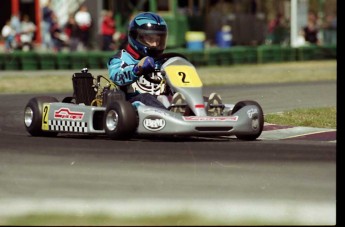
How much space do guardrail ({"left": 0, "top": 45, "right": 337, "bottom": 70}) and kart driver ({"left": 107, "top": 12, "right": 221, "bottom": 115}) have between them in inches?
575

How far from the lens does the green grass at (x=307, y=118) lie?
40.6 ft

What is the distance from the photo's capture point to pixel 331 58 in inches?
1228

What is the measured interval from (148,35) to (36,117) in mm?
1401

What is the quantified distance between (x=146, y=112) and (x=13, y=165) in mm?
1766

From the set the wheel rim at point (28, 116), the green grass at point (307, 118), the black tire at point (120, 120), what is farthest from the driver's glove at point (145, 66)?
the green grass at point (307, 118)

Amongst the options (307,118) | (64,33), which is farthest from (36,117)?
(64,33)

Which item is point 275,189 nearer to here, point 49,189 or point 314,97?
point 49,189

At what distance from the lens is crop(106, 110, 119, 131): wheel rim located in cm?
1030

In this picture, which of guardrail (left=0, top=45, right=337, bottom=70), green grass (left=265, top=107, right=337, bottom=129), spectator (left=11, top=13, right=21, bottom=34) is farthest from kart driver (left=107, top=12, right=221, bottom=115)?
spectator (left=11, top=13, right=21, bottom=34)

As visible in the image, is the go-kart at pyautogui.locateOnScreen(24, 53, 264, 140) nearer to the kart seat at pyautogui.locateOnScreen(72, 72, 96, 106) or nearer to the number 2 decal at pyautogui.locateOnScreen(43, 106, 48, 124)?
the number 2 decal at pyautogui.locateOnScreen(43, 106, 48, 124)

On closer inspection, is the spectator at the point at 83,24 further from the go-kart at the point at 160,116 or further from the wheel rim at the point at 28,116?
the go-kart at the point at 160,116

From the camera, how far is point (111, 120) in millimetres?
10375

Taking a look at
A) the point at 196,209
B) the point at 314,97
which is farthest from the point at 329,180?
the point at 314,97

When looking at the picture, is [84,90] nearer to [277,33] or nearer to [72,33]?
[72,33]
